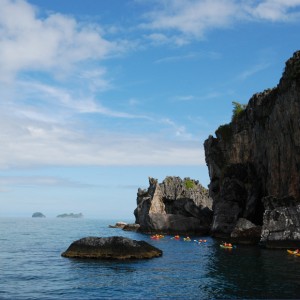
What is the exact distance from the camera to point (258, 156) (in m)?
83.5

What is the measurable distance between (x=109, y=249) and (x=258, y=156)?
1855 inches

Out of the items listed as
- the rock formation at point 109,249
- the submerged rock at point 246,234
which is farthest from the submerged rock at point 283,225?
the rock formation at point 109,249

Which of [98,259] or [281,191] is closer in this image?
[98,259]

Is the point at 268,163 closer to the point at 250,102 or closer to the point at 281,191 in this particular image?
the point at 281,191

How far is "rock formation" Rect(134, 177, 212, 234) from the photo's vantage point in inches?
3858

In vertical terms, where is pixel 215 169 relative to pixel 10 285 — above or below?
above

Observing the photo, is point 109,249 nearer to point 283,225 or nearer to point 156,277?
point 156,277

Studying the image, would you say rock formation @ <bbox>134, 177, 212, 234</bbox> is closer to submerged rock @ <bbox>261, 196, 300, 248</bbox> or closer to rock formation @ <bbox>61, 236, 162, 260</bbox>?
submerged rock @ <bbox>261, 196, 300, 248</bbox>

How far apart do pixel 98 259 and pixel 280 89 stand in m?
45.8

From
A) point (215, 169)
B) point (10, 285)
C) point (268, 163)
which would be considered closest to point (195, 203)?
point (215, 169)

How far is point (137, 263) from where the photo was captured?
43.6m

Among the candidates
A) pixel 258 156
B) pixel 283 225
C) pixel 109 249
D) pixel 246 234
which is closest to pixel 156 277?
pixel 109 249

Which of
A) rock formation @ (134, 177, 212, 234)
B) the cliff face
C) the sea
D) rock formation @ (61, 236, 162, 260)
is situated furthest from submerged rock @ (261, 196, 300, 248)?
rock formation @ (134, 177, 212, 234)

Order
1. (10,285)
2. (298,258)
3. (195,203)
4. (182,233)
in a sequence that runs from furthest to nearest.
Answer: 1. (195,203)
2. (182,233)
3. (298,258)
4. (10,285)
